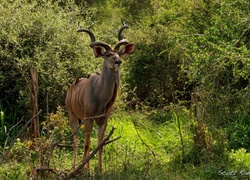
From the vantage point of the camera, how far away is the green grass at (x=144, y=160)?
275 inches

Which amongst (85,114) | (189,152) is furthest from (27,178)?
(189,152)

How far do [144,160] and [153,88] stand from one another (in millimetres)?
6976

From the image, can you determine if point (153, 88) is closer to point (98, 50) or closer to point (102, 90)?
point (102, 90)

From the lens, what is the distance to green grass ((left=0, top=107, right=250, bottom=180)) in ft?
22.9

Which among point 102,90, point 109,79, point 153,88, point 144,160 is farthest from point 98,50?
point 153,88

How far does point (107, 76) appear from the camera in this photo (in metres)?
8.52

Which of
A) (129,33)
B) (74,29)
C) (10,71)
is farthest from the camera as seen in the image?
(129,33)

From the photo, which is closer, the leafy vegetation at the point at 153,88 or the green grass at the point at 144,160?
the green grass at the point at 144,160

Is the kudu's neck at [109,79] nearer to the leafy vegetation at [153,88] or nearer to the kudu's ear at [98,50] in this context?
the kudu's ear at [98,50]

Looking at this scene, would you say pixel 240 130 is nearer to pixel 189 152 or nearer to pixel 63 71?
pixel 189 152

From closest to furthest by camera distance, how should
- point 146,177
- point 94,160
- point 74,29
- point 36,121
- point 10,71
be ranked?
point 146,177 < point 36,121 < point 94,160 < point 10,71 < point 74,29

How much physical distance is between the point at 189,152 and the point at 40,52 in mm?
3929

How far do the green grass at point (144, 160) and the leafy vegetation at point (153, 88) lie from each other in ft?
0.07

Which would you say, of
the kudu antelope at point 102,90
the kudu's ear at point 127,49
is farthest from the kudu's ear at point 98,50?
the kudu's ear at point 127,49
